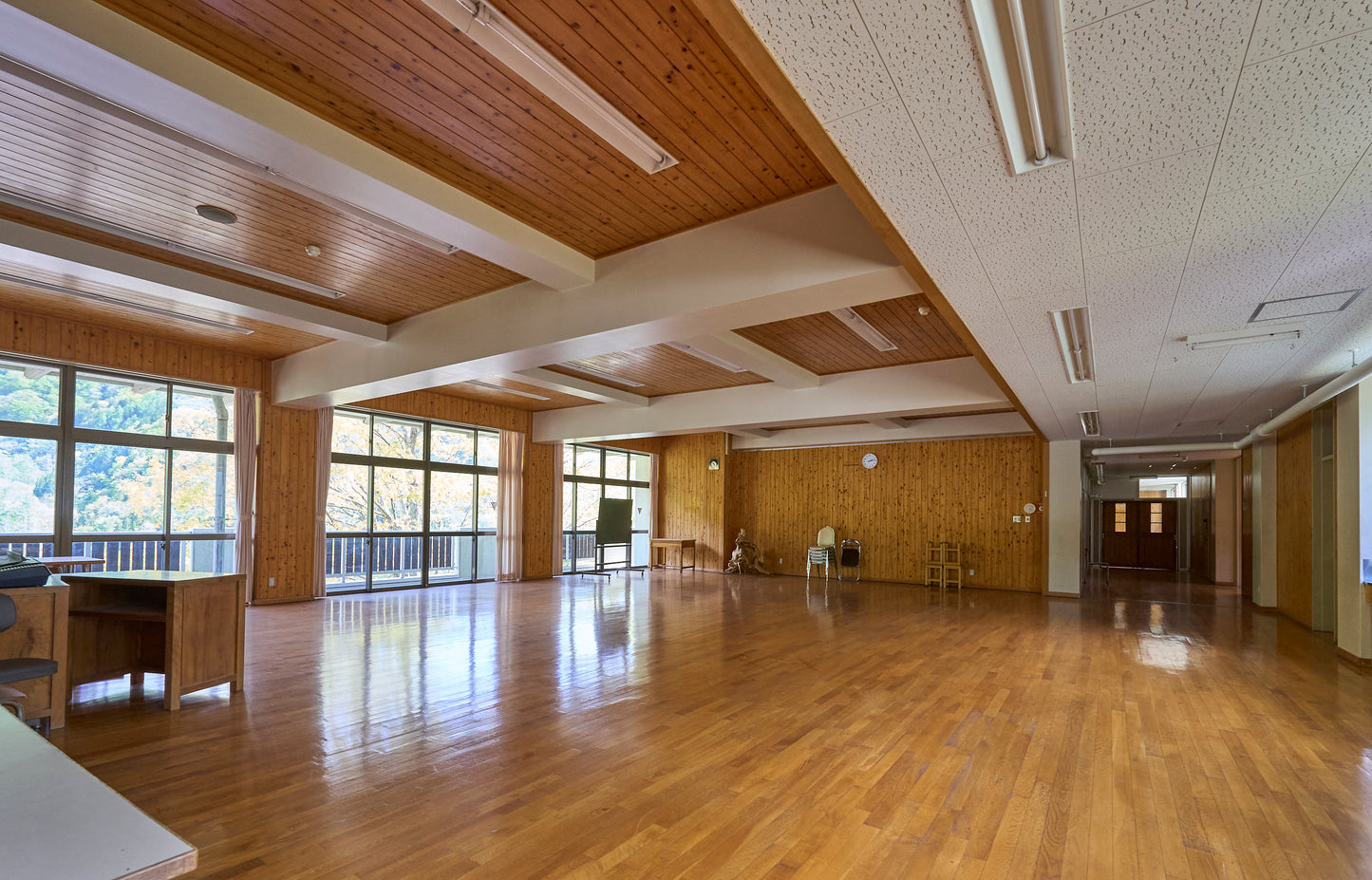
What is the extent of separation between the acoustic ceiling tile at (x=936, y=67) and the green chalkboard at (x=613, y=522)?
10.1 meters

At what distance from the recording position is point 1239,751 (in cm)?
351

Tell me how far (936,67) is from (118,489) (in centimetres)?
912

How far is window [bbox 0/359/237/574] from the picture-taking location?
6.85 meters

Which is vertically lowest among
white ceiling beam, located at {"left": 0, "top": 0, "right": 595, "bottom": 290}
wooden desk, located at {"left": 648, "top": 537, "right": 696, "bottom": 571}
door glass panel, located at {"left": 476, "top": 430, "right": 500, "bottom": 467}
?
wooden desk, located at {"left": 648, "top": 537, "right": 696, "bottom": 571}

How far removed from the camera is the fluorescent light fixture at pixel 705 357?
23.6ft

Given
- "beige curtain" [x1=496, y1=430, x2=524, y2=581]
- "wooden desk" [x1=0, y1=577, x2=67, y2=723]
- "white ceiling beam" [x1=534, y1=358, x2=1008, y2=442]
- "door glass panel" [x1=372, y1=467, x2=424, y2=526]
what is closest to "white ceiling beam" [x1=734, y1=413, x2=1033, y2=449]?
"white ceiling beam" [x1=534, y1=358, x2=1008, y2=442]

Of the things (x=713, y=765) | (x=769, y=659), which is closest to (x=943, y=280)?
(x=713, y=765)

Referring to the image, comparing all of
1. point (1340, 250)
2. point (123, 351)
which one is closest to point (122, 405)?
point (123, 351)

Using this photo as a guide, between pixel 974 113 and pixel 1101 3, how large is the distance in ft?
1.80

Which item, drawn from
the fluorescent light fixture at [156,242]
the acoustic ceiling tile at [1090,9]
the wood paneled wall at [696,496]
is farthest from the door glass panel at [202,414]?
the acoustic ceiling tile at [1090,9]

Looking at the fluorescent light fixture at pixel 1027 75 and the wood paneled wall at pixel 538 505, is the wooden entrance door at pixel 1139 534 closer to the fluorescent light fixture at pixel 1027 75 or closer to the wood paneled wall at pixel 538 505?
the wood paneled wall at pixel 538 505

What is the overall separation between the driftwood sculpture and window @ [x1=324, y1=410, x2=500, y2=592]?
493 cm

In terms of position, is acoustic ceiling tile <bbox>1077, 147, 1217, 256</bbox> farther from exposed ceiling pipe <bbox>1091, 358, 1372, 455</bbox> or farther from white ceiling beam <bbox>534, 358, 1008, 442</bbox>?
white ceiling beam <bbox>534, 358, 1008, 442</bbox>

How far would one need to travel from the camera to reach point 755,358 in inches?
296
